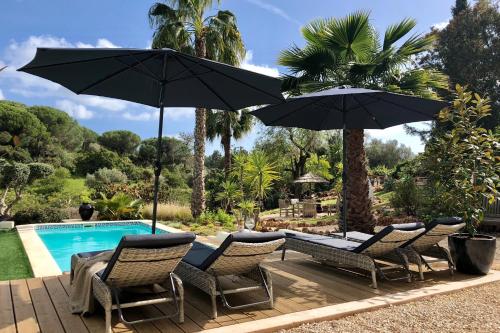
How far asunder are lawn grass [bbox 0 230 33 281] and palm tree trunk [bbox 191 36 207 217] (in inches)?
207

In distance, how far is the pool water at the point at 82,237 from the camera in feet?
27.6

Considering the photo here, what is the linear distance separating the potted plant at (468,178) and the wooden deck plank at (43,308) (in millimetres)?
4908

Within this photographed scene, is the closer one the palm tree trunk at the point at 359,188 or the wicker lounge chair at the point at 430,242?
the wicker lounge chair at the point at 430,242

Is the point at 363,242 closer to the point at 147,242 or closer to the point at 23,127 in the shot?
the point at 147,242

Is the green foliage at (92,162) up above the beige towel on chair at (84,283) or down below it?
above

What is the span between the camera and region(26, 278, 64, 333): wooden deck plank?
3182 mm

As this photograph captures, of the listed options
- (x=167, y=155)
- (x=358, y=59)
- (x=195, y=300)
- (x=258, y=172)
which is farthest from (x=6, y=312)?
(x=167, y=155)

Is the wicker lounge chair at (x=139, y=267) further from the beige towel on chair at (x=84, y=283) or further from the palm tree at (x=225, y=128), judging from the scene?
the palm tree at (x=225, y=128)

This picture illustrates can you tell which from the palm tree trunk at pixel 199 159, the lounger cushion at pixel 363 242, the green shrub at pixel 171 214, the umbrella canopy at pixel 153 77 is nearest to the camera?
the umbrella canopy at pixel 153 77

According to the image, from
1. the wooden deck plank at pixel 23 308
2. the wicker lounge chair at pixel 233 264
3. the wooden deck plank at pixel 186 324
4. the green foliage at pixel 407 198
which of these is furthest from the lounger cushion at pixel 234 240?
the green foliage at pixel 407 198

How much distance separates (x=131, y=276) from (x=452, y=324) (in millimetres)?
2890

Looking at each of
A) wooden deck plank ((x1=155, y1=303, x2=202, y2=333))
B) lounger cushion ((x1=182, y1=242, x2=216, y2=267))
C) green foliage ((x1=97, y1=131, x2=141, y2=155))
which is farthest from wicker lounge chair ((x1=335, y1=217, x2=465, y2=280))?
green foliage ((x1=97, y1=131, x2=141, y2=155))

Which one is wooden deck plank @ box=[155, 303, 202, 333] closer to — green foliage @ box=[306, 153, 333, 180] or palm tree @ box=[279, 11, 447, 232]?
palm tree @ box=[279, 11, 447, 232]

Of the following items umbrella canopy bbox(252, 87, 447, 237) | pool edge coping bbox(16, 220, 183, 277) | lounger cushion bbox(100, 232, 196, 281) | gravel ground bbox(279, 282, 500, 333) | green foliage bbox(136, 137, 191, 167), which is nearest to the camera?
lounger cushion bbox(100, 232, 196, 281)
